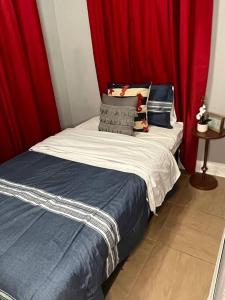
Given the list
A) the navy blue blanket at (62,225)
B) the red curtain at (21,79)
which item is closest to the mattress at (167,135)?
the navy blue blanket at (62,225)

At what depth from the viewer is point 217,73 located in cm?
220

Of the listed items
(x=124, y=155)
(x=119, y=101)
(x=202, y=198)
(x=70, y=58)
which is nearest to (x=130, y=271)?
(x=124, y=155)

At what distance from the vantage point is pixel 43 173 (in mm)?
1771

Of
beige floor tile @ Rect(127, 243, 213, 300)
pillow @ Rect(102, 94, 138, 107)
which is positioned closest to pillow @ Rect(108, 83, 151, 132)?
pillow @ Rect(102, 94, 138, 107)

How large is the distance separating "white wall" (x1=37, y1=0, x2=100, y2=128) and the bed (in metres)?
0.92

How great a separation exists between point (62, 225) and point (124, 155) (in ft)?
2.45

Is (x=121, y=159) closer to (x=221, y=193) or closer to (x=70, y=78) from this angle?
(x=221, y=193)

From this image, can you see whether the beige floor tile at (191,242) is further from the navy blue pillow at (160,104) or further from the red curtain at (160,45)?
the navy blue pillow at (160,104)

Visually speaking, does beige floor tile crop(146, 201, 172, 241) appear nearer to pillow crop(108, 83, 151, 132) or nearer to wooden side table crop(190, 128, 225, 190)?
wooden side table crop(190, 128, 225, 190)

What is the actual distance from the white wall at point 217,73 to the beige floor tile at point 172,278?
117cm

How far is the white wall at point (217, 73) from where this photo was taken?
2027 millimetres

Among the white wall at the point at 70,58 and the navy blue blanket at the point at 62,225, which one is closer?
the navy blue blanket at the point at 62,225

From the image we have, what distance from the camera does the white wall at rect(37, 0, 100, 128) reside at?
2672 millimetres

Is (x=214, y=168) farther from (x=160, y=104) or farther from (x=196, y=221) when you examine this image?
(x=160, y=104)
